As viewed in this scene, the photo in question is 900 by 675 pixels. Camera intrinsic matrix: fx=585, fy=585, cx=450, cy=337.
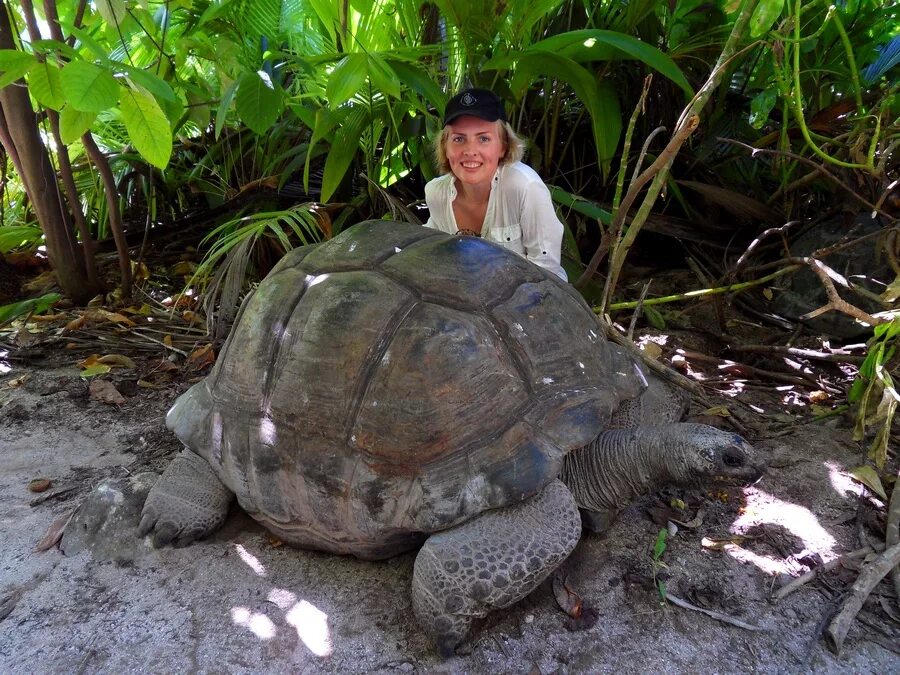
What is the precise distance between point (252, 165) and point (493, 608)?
383 centimetres

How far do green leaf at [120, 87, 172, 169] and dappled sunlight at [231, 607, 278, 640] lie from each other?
1.33 m

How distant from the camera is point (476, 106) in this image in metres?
2.60

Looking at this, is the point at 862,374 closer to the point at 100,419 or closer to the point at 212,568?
the point at 212,568

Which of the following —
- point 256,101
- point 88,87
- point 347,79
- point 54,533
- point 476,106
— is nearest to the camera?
point 88,87

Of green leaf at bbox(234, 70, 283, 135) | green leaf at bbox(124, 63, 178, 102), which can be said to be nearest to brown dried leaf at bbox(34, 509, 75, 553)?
green leaf at bbox(124, 63, 178, 102)

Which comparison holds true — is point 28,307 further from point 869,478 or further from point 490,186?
point 869,478

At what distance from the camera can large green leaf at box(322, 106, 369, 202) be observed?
3.32 meters

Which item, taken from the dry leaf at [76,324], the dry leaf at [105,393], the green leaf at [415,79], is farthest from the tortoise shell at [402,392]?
the dry leaf at [76,324]

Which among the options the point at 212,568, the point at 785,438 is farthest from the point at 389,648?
the point at 785,438

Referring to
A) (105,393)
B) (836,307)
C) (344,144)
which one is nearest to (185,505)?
(105,393)

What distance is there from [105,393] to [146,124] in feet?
5.88

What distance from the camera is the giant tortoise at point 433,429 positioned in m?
1.67

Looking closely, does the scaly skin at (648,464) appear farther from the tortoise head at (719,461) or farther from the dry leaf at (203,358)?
the dry leaf at (203,358)

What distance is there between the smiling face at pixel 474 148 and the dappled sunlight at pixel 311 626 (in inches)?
77.1
